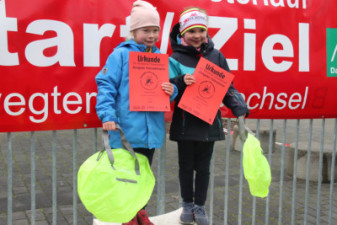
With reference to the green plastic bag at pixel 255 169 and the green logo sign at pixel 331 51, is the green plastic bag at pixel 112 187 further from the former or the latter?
the green logo sign at pixel 331 51

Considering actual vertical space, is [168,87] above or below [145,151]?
above

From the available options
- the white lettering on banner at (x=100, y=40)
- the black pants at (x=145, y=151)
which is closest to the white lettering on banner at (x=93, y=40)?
the white lettering on banner at (x=100, y=40)

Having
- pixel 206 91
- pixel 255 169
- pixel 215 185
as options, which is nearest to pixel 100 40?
pixel 206 91

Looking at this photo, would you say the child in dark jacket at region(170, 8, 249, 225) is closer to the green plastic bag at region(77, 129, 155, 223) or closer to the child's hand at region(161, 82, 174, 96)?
the child's hand at region(161, 82, 174, 96)

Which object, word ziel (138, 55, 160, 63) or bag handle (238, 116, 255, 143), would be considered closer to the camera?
word ziel (138, 55, 160, 63)

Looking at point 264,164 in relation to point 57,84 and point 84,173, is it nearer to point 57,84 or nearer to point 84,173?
point 84,173

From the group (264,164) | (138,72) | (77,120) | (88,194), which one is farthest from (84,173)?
(264,164)

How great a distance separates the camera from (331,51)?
13.1 feet

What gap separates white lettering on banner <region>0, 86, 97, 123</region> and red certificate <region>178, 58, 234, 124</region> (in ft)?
2.60

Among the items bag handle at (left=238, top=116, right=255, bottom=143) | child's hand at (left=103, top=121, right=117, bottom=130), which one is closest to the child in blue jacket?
child's hand at (left=103, top=121, right=117, bottom=130)

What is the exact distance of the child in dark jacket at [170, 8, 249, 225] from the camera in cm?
302

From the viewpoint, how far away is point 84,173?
8.42 ft

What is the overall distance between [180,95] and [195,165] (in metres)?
0.62

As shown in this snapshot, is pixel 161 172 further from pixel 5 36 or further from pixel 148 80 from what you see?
pixel 5 36
